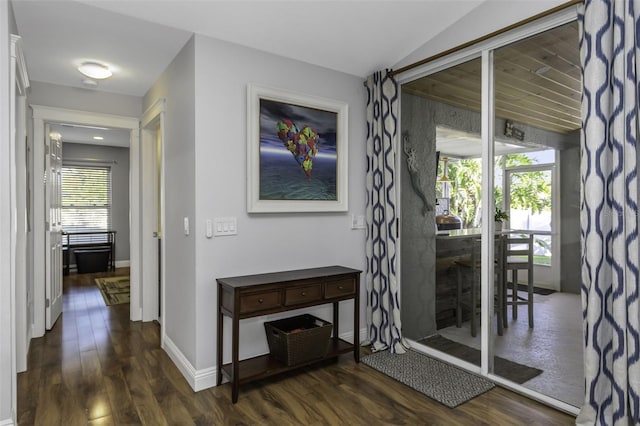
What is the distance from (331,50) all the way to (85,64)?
2.04 metres

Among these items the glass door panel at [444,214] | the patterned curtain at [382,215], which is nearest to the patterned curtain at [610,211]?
the glass door panel at [444,214]

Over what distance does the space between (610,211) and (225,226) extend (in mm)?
2312

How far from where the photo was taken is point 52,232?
161 inches

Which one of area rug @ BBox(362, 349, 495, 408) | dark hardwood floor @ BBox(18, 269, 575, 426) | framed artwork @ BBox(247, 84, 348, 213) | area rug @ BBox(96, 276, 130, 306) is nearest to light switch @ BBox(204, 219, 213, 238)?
framed artwork @ BBox(247, 84, 348, 213)

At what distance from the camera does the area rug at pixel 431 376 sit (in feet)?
8.46

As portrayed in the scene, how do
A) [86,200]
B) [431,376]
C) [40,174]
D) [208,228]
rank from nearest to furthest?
[208,228] → [431,376] → [40,174] → [86,200]

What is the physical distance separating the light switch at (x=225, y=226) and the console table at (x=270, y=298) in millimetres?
326

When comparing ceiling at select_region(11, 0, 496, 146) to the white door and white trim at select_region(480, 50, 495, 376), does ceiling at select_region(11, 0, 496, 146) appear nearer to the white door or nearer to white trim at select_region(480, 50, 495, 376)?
white trim at select_region(480, 50, 495, 376)

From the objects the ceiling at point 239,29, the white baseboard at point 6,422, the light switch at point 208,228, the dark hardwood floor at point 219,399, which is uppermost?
the ceiling at point 239,29

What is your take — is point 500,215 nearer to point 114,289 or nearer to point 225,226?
point 225,226

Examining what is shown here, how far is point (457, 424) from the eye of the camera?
226 cm

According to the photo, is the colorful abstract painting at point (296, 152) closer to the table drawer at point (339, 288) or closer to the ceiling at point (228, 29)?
the ceiling at point (228, 29)

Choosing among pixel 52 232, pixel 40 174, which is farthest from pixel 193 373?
pixel 40 174

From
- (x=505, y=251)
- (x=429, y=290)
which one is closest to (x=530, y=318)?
(x=505, y=251)
